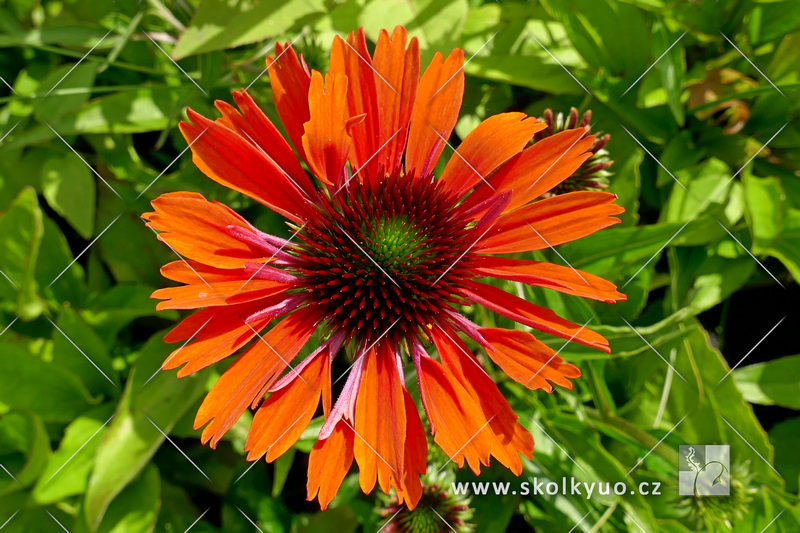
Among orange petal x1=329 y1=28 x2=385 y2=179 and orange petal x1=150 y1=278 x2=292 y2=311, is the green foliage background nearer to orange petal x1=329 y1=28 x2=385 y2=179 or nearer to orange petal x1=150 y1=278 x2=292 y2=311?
orange petal x1=329 y1=28 x2=385 y2=179

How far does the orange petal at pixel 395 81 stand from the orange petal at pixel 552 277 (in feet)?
0.78

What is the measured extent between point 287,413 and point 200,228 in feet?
0.89

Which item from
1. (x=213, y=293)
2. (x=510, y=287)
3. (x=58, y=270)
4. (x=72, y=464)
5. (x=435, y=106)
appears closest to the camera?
(x=213, y=293)

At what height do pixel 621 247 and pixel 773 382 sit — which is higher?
pixel 621 247

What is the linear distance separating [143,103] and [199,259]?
1.98 feet

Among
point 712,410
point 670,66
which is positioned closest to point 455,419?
point 712,410

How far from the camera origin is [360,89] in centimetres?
76

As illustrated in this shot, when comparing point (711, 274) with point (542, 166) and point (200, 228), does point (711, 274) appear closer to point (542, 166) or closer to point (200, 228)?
point (542, 166)

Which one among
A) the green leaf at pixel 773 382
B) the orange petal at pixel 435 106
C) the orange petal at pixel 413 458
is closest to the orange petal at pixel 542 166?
the orange petal at pixel 435 106

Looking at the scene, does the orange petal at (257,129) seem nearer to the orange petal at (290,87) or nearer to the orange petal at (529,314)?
the orange petal at (290,87)

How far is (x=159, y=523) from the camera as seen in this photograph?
119 centimetres

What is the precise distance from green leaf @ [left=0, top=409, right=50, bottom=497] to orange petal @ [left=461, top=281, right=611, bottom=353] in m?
0.82

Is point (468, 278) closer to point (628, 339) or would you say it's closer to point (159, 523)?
point (628, 339)

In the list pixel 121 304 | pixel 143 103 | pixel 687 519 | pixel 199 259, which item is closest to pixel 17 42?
pixel 143 103
